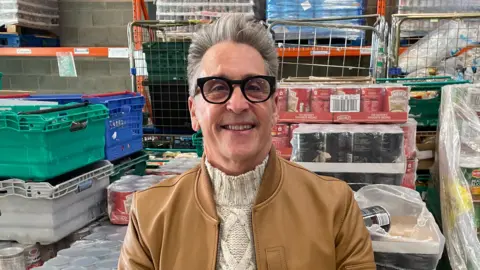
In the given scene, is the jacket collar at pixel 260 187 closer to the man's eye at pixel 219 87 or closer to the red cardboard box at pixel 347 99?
the man's eye at pixel 219 87

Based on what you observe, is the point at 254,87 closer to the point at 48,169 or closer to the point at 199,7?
the point at 48,169

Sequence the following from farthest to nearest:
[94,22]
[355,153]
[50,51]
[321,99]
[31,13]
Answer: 1. [94,22]
2. [31,13]
3. [50,51]
4. [321,99]
5. [355,153]

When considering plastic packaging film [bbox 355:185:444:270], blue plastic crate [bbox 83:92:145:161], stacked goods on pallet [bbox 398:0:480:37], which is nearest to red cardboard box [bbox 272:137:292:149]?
plastic packaging film [bbox 355:185:444:270]

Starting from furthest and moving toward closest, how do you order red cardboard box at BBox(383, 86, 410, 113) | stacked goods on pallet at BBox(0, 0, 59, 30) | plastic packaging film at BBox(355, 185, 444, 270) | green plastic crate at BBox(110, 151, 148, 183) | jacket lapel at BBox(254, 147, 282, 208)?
stacked goods on pallet at BBox(0, 0, 59, 30) < green plastic crate at BBox(110, 151, 148, 183) < red cardboard box at BBox(383, 86, 410, 113) < plastic packaging film at BBox(355, 185, 444, 270) < jacket lapel at BBox(254, 147, 282, 208)

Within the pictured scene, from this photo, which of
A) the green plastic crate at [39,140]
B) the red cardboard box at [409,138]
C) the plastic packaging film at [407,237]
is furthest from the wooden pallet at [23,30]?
the plastic packaging film at [407,237]

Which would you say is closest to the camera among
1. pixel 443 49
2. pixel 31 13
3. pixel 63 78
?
pixel 443 49

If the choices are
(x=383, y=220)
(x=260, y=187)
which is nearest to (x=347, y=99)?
(x=383, y=220)

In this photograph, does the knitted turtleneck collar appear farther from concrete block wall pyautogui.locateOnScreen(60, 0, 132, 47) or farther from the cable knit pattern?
concrete block wall pyautogui.locateOnScreen(60, 0, 132, 47)

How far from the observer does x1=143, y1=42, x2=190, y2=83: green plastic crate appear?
4121mm

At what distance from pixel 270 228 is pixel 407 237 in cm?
57

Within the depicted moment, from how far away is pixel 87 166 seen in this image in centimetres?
256

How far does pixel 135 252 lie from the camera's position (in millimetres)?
1328

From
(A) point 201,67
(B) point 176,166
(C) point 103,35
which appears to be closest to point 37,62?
(C) point 103,35

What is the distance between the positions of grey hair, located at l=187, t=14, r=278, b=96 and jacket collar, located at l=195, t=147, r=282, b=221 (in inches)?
10.6
